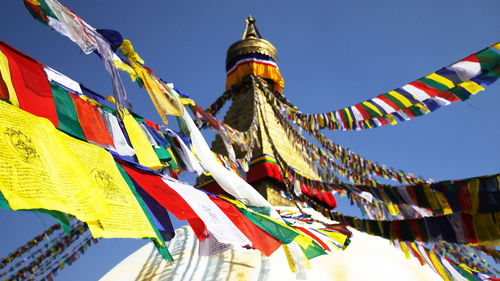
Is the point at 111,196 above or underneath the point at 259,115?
underneath

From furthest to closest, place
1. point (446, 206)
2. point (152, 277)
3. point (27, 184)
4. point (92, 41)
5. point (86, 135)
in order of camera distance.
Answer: point (152, 277)
point (446, 206)
point (92, 41)
point (86, 135)
point (27, 184)

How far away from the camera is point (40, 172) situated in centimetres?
158

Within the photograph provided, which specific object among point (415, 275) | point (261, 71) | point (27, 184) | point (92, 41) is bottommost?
point (415, 275)

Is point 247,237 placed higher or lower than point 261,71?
lower

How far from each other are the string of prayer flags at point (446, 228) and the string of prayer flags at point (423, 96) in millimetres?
1800

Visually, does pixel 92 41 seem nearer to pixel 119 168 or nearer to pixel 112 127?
pixel 112 127

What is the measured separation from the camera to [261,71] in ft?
33.5

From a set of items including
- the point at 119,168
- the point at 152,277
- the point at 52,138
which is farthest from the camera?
the point at 152,277

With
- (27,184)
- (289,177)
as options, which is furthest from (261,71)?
(27,184)

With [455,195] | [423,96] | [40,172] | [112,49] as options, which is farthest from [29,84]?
[423,96]

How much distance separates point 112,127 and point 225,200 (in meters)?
1.04

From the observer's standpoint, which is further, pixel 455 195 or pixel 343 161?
pixel 343 161

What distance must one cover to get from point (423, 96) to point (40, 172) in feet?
14.7

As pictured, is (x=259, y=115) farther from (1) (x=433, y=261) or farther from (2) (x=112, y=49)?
(2) (x=112, y=49)
